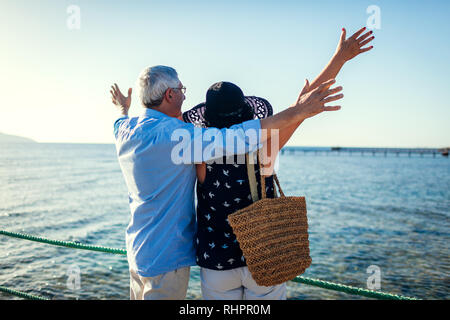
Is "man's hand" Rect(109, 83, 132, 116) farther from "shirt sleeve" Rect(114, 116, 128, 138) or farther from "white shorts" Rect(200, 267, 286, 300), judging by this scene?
"white shorts" Rect(200, 267, 286, 300)

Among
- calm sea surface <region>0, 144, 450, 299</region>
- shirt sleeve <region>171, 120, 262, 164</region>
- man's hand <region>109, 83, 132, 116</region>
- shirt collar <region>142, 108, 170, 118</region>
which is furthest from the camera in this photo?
calm sea surface <region>0, 144, 450, 299</region>

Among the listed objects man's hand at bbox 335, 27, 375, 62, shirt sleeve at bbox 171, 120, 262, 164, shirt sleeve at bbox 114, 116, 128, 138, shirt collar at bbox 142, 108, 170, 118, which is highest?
man's hand at bbox 335, 27, 375, 62

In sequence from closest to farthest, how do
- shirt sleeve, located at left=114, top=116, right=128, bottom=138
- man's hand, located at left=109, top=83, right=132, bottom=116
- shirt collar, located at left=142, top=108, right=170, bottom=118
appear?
shirt collar, located at left=142, top=108, right=170, bottom=118 < shirt sleeve, located at left=114, top=116, right=128, bottom=138 < man's hand, located at left=109, top=83, right=132, bottom=116

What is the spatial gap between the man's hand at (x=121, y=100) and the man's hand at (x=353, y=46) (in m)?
1.64

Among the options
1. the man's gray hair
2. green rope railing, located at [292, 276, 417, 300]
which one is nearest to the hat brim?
the man's gray hair

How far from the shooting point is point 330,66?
2.24m

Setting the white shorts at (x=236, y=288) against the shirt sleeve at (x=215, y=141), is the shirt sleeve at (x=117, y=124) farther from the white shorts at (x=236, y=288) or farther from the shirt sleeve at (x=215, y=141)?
the white shorts at (x=236, y=288)

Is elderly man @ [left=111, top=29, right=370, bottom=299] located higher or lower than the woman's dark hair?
lower

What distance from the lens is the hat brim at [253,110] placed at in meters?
2.01

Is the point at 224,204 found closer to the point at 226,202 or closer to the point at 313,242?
the point at 226,202

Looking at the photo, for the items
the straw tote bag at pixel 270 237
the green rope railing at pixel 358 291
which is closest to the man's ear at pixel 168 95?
the straw tote bag at pixel 270 237

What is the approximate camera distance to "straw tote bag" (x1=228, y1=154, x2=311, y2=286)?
5.72ft

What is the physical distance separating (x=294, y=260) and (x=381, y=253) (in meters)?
11.6
